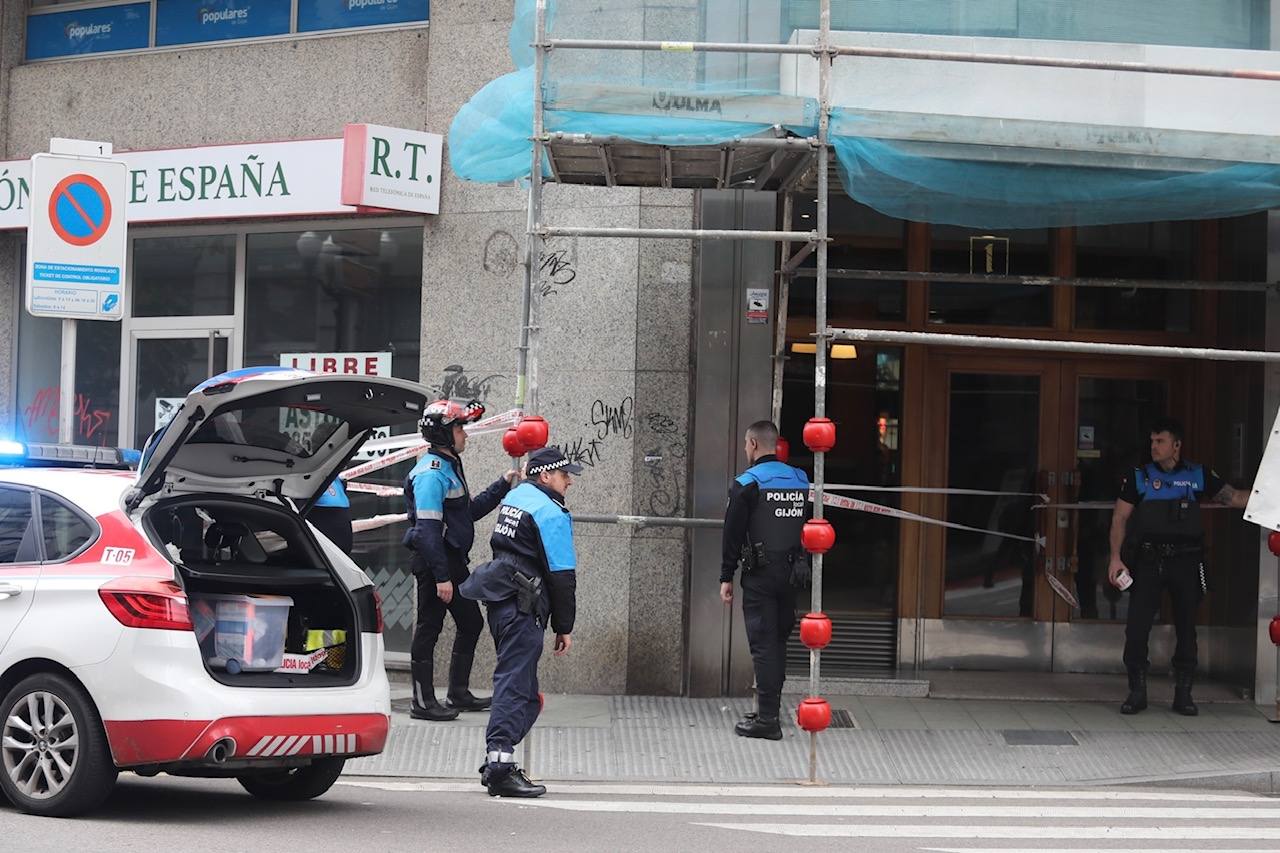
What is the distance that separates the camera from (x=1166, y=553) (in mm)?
10836

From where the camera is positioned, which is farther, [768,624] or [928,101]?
[768,624]

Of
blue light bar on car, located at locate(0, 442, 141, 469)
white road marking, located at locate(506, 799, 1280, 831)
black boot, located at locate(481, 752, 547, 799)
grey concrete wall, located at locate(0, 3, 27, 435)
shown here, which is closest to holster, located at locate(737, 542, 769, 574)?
white road marking, located at locate(506, 799, 1280, 831)

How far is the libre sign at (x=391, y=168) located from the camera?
11477mm

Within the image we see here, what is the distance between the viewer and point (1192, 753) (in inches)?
390

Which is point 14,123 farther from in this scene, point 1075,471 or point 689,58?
point 1075,471

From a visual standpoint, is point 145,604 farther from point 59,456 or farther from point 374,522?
point 374,522

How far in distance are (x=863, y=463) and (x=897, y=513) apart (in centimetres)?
119

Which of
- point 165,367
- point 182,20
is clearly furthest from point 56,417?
point 182,20

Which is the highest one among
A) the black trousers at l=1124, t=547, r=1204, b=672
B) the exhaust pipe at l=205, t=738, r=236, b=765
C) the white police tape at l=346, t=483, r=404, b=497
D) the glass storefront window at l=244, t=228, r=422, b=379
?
the glass storefront window at l=244, t=228, r=422, b=379

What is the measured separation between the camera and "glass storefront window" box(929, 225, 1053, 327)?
1220 centimetres

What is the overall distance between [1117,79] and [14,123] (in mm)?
9177

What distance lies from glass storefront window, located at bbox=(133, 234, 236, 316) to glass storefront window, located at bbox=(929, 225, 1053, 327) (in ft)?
18.0

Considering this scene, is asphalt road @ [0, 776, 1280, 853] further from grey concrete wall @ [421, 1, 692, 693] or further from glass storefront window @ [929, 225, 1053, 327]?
glass storefront window @ [929, 225, 1053, 327]

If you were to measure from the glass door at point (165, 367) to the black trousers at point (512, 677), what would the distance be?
5.64m
